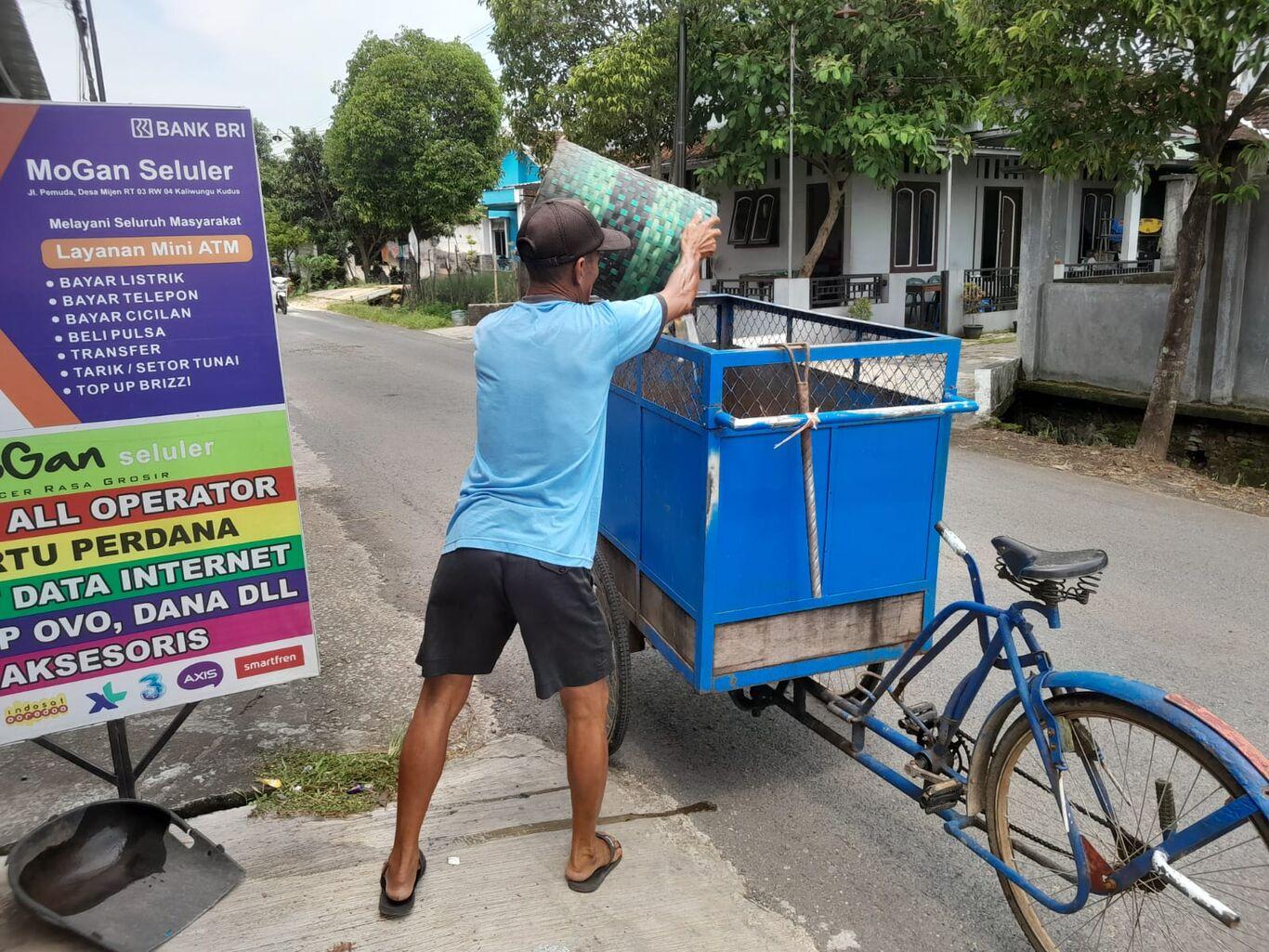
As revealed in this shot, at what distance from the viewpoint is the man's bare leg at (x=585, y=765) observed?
266 cm

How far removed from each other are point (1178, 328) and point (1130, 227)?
13226mm

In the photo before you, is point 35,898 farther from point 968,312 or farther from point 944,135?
point 968,312

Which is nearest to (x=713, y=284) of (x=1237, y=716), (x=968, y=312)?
(x=968, y=312)

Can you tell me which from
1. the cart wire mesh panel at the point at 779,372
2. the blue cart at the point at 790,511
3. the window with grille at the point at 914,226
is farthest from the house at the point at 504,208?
the blue cart at the point at 790,511

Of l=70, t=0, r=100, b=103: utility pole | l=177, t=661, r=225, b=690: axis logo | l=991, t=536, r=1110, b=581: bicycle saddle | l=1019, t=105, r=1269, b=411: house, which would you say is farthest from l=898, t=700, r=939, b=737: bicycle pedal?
l=1019, t=105, r=1269, b=411: house

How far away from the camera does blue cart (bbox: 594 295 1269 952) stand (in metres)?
2.30

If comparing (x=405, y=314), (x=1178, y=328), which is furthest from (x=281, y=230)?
(x=1178, y=328)

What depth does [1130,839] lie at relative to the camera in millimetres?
2324

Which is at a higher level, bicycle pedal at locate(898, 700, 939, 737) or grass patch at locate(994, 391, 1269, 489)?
bicycle pedal at locate(898, 700, 939, 737)

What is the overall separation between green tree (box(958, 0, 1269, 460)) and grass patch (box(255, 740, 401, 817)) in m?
6.87

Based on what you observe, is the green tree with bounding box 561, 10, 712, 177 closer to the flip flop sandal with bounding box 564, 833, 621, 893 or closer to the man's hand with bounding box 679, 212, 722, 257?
the man's hand with bounding box 679, 212, 722, 257

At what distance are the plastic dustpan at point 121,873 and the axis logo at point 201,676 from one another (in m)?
0.35

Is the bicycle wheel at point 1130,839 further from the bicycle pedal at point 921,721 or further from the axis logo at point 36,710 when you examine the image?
the axis logo at point 36,710

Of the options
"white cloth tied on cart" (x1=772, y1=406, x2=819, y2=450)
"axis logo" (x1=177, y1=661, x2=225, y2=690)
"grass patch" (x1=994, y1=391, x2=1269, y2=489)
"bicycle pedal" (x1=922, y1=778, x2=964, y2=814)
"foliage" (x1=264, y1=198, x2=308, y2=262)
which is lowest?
"grass patch" (x1=994, y1=391, x2=1269, y2=489)
